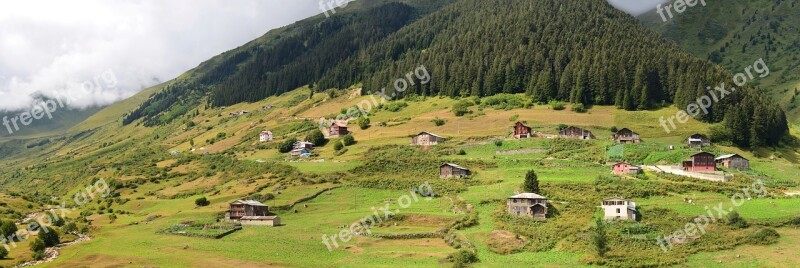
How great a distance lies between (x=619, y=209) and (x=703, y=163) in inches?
1029

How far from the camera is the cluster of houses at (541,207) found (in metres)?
61.9

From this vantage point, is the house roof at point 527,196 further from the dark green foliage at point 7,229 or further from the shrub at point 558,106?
the shrub at point 558,106

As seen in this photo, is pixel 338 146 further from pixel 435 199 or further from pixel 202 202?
pixel 435 199

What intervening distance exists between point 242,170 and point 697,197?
236 feet

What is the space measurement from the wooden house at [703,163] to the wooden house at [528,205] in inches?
1095

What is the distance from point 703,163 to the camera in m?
81.2

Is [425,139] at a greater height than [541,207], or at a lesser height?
greater

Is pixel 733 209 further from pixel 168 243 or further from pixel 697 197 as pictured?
pixel 168 243

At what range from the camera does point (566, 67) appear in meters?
134

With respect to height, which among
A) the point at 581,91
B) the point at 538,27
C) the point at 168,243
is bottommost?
the point at 168,243

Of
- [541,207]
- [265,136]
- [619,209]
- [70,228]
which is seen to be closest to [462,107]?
[265,136]

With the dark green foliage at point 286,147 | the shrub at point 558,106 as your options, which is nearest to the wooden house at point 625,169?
the shrub at point 558,106

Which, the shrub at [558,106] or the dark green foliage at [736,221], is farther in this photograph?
the shrub at [558,106]

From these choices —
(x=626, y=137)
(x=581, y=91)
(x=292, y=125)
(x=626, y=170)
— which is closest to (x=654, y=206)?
(x=626, y=170)
